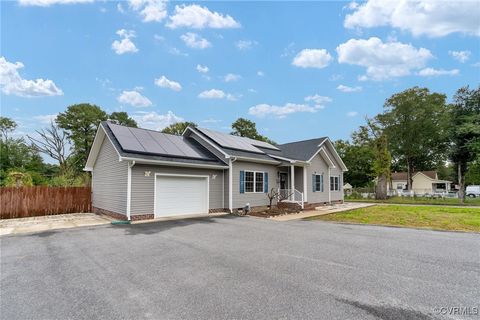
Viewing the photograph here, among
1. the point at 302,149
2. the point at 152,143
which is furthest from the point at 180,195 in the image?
the point at 302,149

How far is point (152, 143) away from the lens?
12.2 m

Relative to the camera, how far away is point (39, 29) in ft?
43.5

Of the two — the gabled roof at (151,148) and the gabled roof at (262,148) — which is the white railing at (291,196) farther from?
the gabled roof at (151,148)

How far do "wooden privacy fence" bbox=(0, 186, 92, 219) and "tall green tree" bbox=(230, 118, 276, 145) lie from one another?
27.5m

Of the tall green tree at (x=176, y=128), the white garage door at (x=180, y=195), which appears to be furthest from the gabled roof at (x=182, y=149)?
the tall green tree at (x=176, y=128)

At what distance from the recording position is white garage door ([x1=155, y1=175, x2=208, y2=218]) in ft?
36.7

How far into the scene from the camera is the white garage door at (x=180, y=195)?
11201 mm

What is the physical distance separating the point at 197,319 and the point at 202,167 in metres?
9.69

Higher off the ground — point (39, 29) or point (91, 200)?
point (39, 29)

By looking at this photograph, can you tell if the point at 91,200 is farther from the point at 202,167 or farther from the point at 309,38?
the point at 309,38

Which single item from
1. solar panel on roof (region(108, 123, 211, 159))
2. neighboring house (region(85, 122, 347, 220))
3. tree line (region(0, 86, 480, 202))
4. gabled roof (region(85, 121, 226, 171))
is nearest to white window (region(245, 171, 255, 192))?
neighboring house (region(85, 122, 347, 220))

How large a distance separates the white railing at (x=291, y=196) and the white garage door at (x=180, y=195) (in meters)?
5.08

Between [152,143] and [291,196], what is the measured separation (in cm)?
862

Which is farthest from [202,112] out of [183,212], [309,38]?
[183,212]
